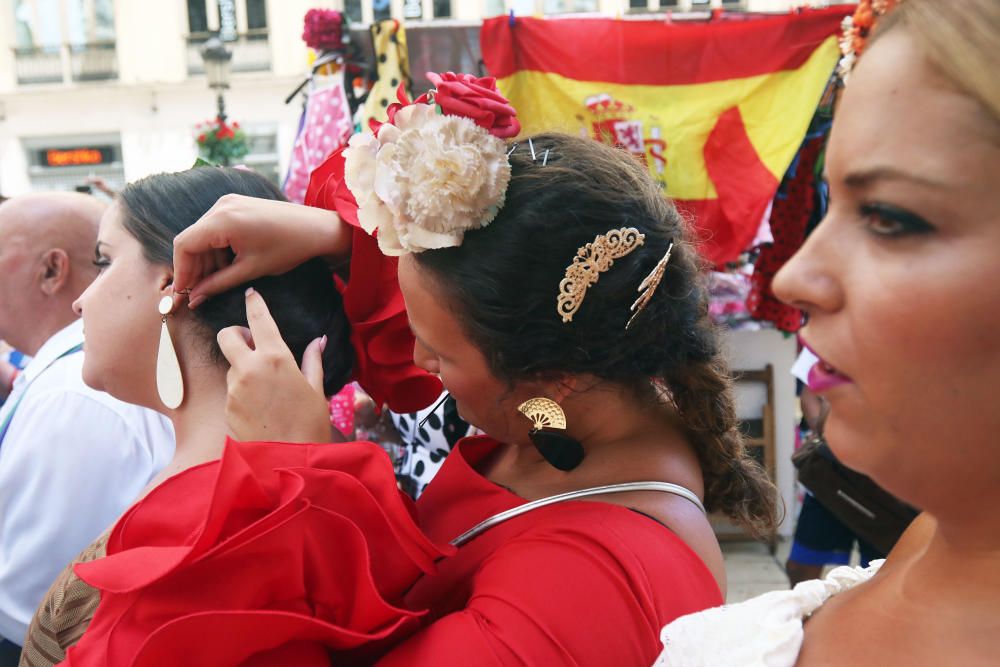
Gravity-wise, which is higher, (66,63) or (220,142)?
(66,63)

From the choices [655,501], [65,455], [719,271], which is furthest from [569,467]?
[719,271]

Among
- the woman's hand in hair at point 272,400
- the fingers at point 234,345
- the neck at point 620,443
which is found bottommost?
the neck at point 620,443

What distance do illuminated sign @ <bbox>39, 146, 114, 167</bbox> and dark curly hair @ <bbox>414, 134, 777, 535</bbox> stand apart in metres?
16.9

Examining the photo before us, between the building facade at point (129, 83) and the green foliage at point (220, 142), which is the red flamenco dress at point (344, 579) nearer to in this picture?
the green foliage at point (220, 142)

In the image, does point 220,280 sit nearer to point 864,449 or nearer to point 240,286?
point 240,286

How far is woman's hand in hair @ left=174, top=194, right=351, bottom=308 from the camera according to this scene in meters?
1.36

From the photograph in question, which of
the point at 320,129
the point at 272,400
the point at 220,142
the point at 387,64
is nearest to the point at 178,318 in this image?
the point at 272,400

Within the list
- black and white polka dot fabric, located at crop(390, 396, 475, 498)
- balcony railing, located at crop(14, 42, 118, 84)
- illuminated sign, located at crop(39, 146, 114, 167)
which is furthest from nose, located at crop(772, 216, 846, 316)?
balcony railing, located at crop(14, 42, 118, 84)

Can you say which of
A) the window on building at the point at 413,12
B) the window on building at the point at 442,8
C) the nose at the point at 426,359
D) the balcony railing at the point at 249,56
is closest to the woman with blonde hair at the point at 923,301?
the nose at the point at 426,359

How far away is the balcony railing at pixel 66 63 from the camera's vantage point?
15727mm

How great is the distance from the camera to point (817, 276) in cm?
61

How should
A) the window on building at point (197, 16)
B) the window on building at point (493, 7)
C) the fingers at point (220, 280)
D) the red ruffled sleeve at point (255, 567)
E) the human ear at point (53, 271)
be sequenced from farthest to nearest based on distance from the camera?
the window on building at point (197, 16) → the window on building at point (493, 7) → the human ear at point (53, 271) → the fingers at point (220, 280) → the red ruffled sleeve at point (255, 567)

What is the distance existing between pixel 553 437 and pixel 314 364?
464mm

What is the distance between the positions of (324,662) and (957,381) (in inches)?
33.4
